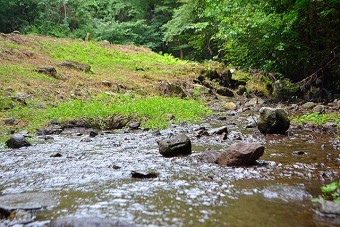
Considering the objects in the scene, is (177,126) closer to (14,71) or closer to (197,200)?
(197,200)

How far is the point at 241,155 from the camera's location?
4117 mm

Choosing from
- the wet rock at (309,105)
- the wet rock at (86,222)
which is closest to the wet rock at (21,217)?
the wet rock at (86,222)

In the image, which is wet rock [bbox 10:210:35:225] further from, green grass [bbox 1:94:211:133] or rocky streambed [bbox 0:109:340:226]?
green grass [bbox 1:94:211:133]

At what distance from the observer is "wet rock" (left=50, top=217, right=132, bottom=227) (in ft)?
8.18

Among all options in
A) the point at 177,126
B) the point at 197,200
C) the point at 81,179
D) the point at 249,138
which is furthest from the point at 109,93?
the point at 197,200

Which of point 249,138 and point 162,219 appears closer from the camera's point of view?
point 162,219

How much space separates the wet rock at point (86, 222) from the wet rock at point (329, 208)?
1.43 metres

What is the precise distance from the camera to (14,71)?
40.6 feet

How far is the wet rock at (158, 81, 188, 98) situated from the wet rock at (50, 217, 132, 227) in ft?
36.1

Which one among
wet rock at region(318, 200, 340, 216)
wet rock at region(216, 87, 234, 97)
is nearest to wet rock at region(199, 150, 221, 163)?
wet rock at region(318, 200, 340, 216)

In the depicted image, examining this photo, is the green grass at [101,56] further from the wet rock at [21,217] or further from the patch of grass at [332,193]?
the patch of grass at [332,193]

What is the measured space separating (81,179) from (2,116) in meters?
5.49

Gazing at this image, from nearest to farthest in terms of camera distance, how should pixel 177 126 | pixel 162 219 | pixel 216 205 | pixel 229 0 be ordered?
pixel 162 219
pixel 216 205
pixel 177 126
pixel 229 0

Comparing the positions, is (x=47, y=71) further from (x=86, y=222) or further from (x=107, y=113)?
(x=86, y=222)
